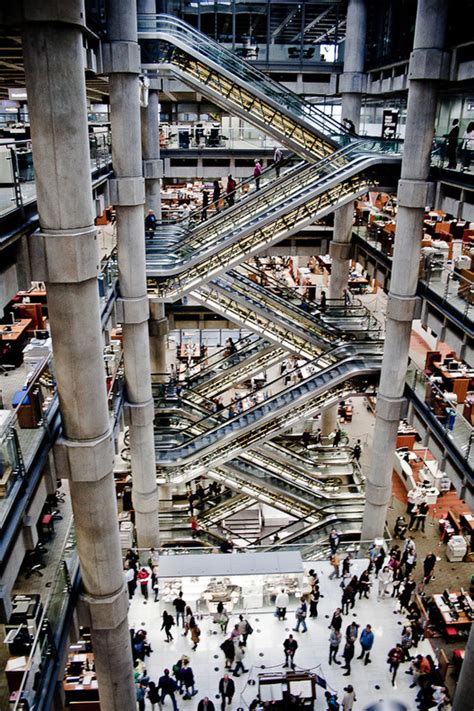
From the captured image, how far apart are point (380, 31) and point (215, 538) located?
58.0 feet

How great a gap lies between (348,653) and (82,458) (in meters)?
8.33

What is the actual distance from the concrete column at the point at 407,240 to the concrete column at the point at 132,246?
6.34 metres

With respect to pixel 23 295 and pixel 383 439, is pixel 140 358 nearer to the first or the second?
pixel 23 295

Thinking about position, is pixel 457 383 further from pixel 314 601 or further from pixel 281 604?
pixel 281 604

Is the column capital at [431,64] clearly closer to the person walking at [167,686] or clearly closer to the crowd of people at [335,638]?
the crowd of people at [335,638]

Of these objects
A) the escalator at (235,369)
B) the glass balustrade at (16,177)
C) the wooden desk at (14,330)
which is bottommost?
the escalator at (235,369)

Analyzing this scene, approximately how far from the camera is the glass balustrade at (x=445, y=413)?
13.9 metres

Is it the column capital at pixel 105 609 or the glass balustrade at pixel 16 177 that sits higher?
the glass balustrade at pixel 16 177

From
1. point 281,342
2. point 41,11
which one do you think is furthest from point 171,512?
point 41,11

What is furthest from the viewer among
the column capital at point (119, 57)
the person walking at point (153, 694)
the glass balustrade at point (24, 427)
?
the person walking at point (153, 694)

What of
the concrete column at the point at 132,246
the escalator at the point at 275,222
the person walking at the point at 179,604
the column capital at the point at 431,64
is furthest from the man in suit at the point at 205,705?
the column capital at the point at 431,64

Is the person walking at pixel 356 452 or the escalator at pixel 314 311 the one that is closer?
the escalator at pixel 314 311

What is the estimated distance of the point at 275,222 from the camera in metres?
17.9

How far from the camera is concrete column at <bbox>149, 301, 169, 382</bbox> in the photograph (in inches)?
912
